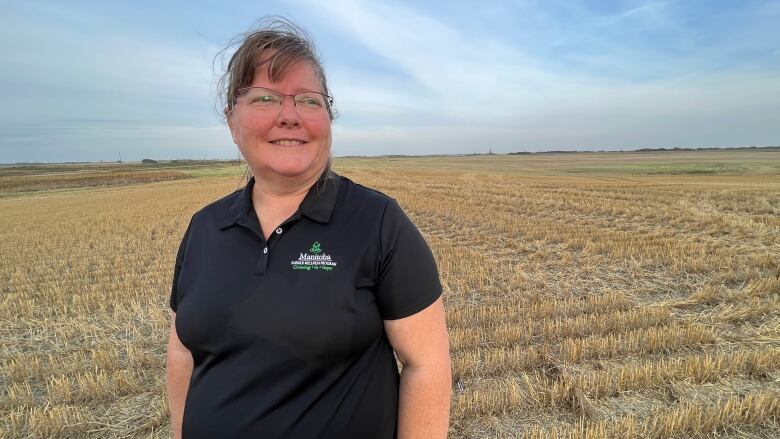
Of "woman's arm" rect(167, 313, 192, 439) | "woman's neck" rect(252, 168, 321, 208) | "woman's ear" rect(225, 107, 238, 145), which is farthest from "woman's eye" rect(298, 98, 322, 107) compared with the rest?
"woman's arm" rect(167, 313, 192, 439)

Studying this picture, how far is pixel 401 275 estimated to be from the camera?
1.42 metres

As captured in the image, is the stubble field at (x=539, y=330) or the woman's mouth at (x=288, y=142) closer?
the woman's mouth at (x=288, y=142)

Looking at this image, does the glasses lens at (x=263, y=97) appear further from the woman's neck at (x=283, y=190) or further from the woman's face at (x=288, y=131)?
the woman's neck at (x=283, y=190)

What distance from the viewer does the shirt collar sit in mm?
1530

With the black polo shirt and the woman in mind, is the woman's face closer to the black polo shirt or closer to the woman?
the woman

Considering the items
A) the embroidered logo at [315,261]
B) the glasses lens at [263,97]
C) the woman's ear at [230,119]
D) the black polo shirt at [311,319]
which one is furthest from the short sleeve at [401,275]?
the woman's ear at [230,119]

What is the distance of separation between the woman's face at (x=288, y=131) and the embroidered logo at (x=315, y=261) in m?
0.31

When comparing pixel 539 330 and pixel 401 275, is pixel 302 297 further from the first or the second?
pixel 539 330

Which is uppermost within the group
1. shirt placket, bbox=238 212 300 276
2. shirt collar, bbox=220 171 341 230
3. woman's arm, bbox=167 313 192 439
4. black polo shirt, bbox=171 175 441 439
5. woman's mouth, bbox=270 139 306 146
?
woman's mouth, bbox=270 139 306 146

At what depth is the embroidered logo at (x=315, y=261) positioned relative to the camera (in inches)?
57.4

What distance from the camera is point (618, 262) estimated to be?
30.4 ft

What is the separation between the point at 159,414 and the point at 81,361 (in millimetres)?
2007

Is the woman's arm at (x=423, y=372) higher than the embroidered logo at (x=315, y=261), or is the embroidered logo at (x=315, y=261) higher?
the embroidered logo at (x=315, y=261)

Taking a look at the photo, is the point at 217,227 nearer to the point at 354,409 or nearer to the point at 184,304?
the point at 184,304
